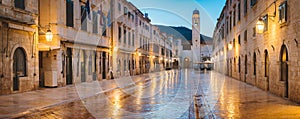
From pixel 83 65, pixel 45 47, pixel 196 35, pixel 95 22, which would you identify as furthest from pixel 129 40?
pixel 196 35

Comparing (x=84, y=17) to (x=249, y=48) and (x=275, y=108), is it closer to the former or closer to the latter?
(x=249, y=48)

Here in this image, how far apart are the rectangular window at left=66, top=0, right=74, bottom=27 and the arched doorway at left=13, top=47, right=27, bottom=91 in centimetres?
537

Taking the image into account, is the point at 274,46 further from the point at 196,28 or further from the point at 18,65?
Answer: the point at 196,28

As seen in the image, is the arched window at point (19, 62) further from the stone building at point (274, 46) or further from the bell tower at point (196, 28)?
the bell tower at point (196, 28)

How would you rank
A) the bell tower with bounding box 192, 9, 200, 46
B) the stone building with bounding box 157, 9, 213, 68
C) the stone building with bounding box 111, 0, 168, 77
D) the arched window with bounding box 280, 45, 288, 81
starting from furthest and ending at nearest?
the stone building with bounding box 157, 9, 213, 68, the bell tower with bounding box 192, 9, 200, 46, the stone building with bounding box 111, 0, 168, 77, the arched window with bounding box 280, 45, 288, 81

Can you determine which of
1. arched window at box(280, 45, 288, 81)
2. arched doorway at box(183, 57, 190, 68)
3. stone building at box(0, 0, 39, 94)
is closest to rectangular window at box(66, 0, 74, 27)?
stone building at box(0, 0, 39, 94)

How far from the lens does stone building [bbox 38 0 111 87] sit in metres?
18.7

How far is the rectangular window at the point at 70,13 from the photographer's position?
20.6m

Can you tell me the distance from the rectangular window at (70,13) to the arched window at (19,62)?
5338 millimetres

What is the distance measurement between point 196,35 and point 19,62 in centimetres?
7253

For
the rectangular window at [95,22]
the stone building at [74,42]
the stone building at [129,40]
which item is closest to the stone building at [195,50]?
the stone building at [129,40]

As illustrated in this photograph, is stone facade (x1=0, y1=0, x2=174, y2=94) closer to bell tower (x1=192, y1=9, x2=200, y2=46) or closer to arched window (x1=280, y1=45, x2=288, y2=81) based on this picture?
arched window (x1=280, y1=45, x2=288, y2=81)

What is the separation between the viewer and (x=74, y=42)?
21.3 m

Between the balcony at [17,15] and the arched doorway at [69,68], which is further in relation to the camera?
the arched doorway at [69,68]
